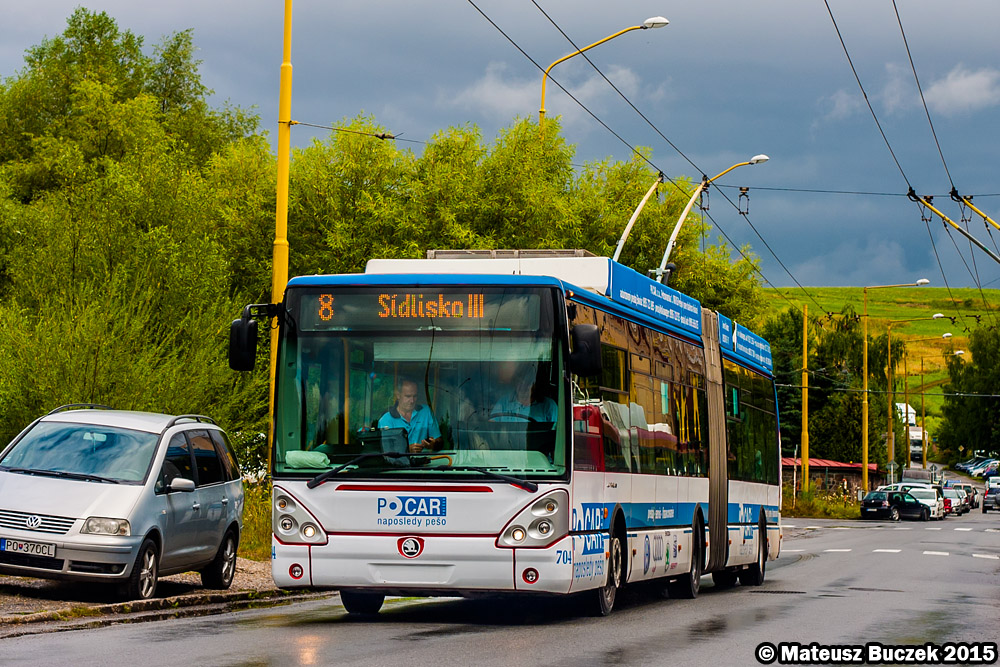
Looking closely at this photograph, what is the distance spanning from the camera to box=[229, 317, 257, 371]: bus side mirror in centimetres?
1267

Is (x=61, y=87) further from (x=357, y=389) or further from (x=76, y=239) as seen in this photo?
(x=357, y=389)

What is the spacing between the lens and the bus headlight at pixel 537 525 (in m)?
12.8

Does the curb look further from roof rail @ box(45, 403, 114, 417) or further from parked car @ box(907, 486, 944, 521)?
parked car @ box(907, 486, 944, 521)

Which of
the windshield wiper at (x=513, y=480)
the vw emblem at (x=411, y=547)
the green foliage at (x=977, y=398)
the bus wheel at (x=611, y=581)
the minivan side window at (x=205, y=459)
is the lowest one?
the bus wheel at (x=611, y=581)

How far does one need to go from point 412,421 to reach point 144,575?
356 cm

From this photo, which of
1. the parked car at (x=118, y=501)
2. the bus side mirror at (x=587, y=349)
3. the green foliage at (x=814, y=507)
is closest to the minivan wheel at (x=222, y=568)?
the parked car at (x=118, y=501)

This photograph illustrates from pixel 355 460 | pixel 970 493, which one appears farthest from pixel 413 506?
pixel 970 493

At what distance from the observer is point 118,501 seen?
1462 cm

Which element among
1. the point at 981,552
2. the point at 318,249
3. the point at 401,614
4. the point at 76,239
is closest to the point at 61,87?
the point at 318,249

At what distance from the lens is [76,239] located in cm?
2858

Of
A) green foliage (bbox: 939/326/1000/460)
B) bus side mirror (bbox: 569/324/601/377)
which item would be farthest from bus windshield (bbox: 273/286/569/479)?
green foliage (bbox: 939/326/1000/460)

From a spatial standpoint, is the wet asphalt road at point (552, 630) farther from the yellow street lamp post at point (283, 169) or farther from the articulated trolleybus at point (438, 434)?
the yellow street lamp post at point (283, 169)

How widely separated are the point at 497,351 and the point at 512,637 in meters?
2.46

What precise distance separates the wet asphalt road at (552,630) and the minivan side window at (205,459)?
1.81m
